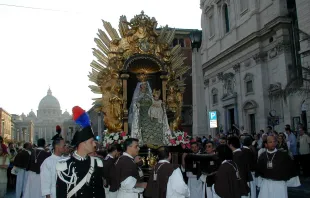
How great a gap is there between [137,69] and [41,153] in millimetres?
5468

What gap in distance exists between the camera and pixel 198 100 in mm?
12977

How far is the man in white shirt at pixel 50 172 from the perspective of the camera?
5.70m

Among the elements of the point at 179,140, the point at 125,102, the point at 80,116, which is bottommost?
the point at 179,140

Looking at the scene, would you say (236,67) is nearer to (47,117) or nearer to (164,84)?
(164,84)

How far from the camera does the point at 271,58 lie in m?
23.6

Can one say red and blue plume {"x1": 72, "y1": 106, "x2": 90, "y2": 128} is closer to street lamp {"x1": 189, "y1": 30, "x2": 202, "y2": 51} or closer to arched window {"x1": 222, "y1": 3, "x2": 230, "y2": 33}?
street lamp {"x1": 189, "y1": 30, "x2": 202, "y2": 51}

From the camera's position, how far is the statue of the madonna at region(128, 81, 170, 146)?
462 inches

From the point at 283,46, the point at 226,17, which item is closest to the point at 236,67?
the point at 283,46

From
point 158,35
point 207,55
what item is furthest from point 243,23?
point 158,35

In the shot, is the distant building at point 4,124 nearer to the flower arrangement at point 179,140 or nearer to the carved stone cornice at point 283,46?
the carved stone cornice at point 283,46

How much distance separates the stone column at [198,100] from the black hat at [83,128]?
359 inches

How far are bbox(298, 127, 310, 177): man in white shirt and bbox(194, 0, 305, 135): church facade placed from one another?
4.82m

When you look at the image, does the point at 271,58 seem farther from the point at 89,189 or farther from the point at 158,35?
the point at 89,189

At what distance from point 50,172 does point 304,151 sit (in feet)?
37.2
